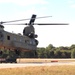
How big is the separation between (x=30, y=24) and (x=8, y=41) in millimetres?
12402

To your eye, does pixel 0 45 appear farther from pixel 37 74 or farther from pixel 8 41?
pixel 37 74

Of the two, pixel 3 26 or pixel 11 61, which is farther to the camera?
pixel 11 61

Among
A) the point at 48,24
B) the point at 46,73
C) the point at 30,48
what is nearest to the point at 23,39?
the point at 30,48

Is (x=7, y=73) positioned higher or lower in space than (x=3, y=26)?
lower

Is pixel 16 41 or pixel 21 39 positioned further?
pixel 21 39

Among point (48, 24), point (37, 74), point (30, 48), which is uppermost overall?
point (48, 24)

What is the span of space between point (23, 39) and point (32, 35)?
4.15m

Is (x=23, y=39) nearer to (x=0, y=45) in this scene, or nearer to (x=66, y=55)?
(x=0, y=45)

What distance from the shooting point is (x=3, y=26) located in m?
55.0

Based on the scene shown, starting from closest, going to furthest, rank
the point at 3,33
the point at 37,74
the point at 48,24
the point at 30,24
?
the point at 37,74, the point at 3,33, the point at 48,24, the point at 30,24

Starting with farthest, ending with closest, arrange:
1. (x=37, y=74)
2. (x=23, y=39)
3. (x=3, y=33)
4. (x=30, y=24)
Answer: (x=30, y=24)
(x=23, y=39)
(x=3, y=33)
(x=37, y=74)

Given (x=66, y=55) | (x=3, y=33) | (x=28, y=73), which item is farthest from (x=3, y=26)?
(x=66, y=55)

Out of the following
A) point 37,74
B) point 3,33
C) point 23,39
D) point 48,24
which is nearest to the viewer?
point 37,74

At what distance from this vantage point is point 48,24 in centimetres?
5831
